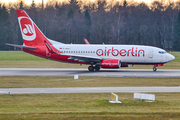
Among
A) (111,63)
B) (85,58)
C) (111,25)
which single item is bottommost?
(111,63)

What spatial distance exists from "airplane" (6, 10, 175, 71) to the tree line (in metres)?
54.9

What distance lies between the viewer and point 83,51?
39.6 metres

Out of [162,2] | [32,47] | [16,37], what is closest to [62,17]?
[16,37]

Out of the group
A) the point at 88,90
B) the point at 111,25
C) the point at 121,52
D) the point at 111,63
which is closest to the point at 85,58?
the point at 111,63

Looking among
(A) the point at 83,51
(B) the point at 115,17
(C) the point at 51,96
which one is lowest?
(C) the point at 51,96

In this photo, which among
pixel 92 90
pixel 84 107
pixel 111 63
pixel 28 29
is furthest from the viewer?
pixel 28 29

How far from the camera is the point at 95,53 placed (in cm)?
3916

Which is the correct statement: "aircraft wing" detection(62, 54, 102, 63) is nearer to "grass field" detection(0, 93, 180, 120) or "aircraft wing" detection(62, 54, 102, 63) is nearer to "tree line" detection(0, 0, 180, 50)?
"grass field" detection(0, 93, 180, 120)

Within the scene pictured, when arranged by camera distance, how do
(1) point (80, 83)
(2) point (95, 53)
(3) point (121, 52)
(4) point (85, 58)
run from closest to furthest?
(1) point (80, 83) → (4) point (85, 58) → (3) point (121, 52) → (2) point (95, 53)

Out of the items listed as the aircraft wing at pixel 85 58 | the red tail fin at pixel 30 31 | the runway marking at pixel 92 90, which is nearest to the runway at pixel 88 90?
the runway marking at pixel 92 90

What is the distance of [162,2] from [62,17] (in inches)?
1539

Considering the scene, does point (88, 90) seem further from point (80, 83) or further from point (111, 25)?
point (111, 25)

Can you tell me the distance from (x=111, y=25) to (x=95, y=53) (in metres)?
63.7

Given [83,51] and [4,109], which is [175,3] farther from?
[4,109]
